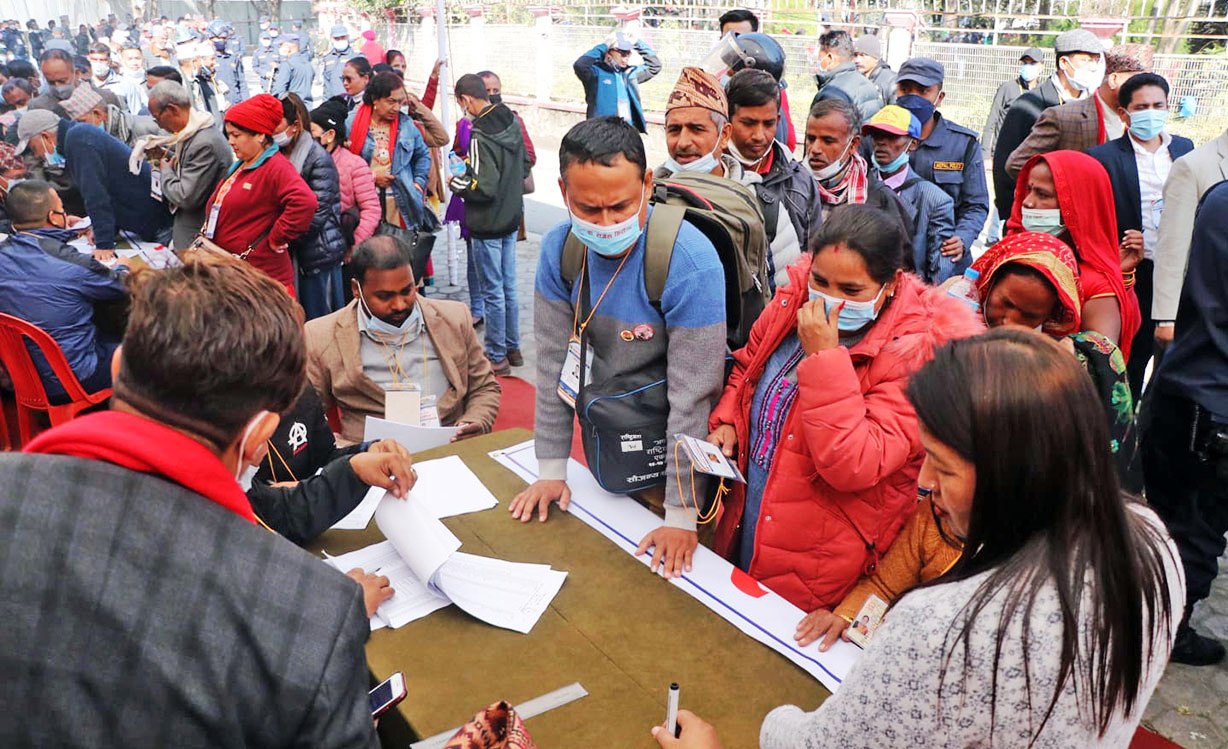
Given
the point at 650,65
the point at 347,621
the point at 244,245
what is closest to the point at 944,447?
the point at 347,621

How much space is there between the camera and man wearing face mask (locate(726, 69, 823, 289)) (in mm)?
3387

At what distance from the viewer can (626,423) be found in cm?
212

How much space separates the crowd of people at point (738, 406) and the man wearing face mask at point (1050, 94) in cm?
5

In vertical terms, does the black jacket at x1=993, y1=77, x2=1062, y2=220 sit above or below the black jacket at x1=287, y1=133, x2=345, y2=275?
above

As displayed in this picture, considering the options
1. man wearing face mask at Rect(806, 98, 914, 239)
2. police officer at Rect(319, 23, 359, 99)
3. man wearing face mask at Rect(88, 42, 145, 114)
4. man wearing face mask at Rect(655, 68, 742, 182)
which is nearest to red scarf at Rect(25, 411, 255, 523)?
man wearing face mask at Rect(655, 68, 742, 182)

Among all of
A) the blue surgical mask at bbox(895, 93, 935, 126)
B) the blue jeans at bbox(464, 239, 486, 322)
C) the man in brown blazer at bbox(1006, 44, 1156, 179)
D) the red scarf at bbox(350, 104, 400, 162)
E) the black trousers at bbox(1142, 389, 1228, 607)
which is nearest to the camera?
the black trousers at bbox(1142, 389, 1228, 607)

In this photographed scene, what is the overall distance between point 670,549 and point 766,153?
204 cm

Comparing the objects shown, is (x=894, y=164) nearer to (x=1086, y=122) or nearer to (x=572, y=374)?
(x=1086, y=122)

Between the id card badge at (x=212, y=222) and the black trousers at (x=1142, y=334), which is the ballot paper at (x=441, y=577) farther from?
the id card badge at (x=212, y=222)

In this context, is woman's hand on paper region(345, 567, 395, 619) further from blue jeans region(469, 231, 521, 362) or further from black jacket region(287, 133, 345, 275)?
blue jeans region(469, 231, 521, 362)

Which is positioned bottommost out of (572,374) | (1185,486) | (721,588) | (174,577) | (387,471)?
(1185,486)

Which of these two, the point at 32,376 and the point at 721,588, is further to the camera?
the point at 32,376

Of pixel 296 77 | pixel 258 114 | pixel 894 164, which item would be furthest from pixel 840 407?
pixel 296 77

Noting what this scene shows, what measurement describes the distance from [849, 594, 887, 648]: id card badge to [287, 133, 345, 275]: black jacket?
4210 millimetres
